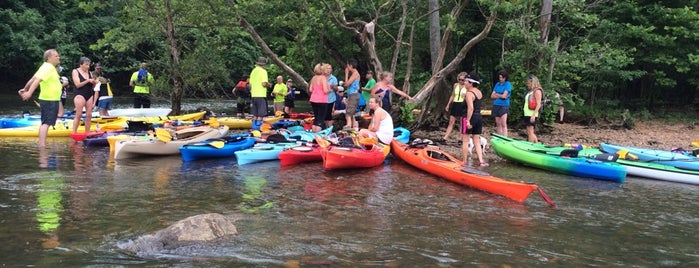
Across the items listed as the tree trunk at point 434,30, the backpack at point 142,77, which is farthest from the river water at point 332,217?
the backpack at point 142,77

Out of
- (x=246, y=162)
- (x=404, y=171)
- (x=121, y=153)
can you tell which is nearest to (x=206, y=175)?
(x=246, y=162)

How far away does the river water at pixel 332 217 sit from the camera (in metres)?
4.75

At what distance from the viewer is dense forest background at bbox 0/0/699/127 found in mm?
13492

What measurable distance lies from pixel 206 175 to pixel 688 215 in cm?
650

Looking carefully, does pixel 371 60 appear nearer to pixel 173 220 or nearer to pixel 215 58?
pixel 215 58

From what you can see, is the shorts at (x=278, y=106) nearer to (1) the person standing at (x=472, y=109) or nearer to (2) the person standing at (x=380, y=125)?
(2) the person standing at (x=380, y=125)

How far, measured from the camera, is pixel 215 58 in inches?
680

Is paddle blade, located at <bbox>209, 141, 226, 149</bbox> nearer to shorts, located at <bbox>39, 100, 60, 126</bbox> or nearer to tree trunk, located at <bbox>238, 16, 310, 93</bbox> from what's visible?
shorts, located at <bbox>39, 100, 60, 126</bbox>

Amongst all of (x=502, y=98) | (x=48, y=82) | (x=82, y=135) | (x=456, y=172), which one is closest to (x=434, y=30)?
(x=502, y=98)

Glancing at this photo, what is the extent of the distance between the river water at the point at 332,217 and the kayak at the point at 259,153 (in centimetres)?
38

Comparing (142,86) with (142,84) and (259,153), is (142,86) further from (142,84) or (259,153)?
(259,153)

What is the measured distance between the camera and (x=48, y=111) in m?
9.54

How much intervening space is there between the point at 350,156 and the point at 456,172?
171 centimetres

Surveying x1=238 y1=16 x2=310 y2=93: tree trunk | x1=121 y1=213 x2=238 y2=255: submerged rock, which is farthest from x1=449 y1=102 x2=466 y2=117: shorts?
x1=121 y1=213 x2=238 y2=255: submerged rock
